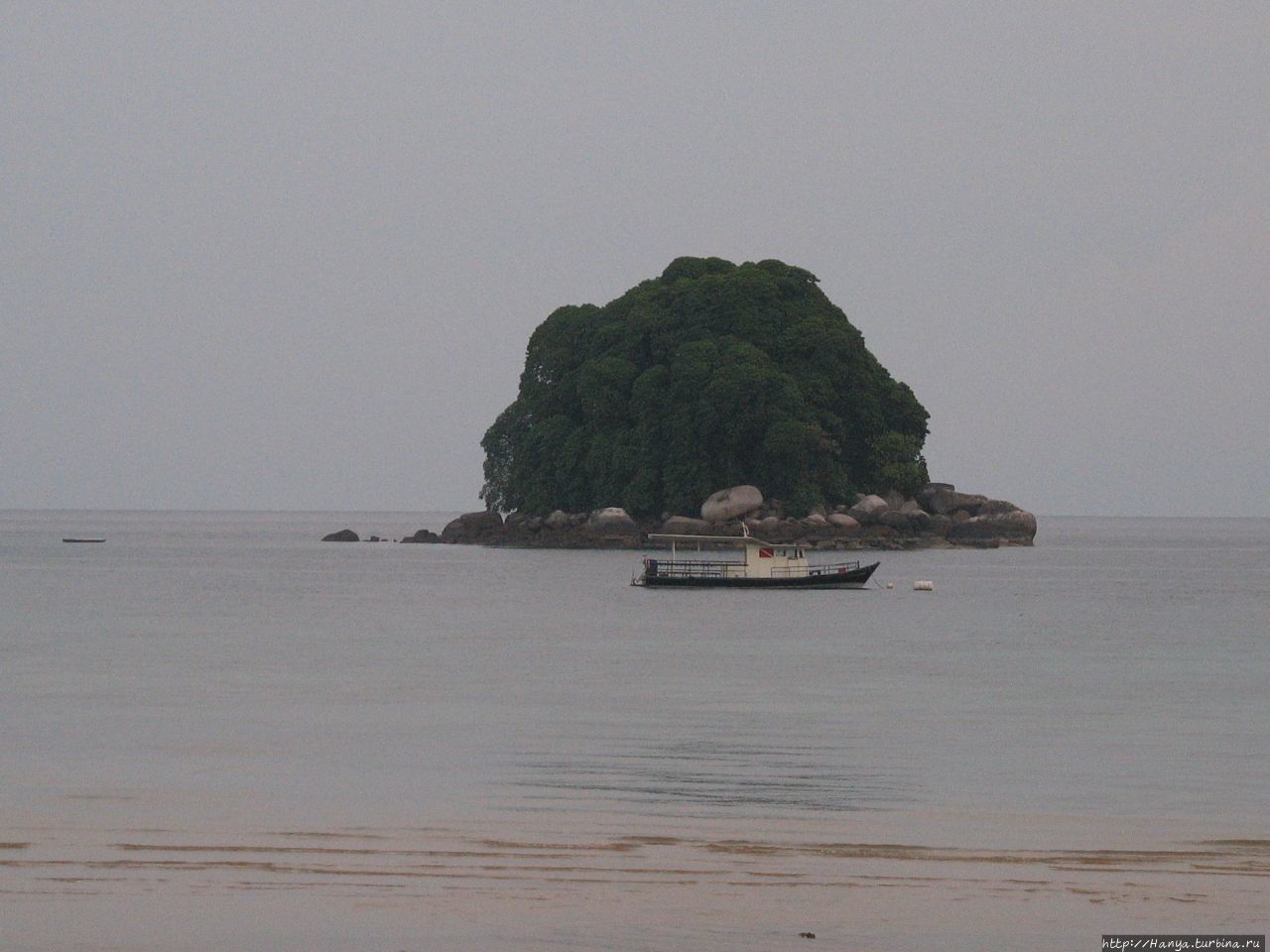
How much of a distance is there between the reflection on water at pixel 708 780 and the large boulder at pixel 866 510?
85.0 meters

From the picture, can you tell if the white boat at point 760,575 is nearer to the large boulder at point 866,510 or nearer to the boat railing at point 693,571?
the boat railing at point 693,571

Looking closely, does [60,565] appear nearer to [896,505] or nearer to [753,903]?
[896,505]

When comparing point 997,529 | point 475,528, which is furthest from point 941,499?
point 475,528

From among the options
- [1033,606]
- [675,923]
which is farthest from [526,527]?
[675,923]

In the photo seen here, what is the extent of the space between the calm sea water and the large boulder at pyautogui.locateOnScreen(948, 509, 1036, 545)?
47409 mm

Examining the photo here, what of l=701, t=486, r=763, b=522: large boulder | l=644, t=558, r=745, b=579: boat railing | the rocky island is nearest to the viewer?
l=644, t=558, r=745, b=579: boat railing

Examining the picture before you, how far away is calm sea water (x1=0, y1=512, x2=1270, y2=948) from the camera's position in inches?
768

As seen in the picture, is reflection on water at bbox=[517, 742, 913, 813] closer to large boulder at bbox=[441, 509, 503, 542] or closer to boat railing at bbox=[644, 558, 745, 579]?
boat railing at bbox=[644, 558, 745, 579]

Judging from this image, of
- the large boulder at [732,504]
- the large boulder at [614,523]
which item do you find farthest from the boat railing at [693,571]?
the large boulder at [614,523]

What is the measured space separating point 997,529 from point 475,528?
42.1 meters

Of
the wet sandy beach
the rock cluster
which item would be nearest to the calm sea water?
the wet sandy beach

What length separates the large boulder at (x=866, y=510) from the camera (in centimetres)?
10919

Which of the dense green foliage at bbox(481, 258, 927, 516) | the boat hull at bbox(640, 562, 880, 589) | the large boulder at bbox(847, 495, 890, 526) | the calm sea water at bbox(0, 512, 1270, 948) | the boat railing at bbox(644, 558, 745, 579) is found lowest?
the calm sea water at bbox(0, 512, 1270, 948)

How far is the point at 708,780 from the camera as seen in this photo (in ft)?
69.5
